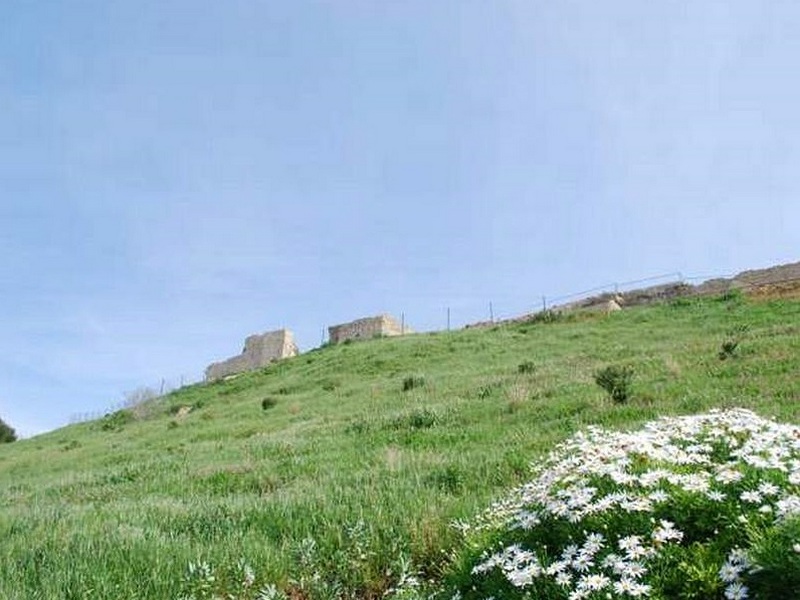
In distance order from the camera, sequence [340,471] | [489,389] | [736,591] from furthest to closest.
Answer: [489,389], [340,471], [736,591]

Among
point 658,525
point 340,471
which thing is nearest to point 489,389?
point 340,471

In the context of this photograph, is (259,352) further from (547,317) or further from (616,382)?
(616,382)

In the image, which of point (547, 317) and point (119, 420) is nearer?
point (119, 420)

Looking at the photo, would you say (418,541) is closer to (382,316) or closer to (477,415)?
(477,415)

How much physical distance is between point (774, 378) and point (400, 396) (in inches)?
485

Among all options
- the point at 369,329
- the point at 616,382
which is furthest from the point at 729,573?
the point at 369,329

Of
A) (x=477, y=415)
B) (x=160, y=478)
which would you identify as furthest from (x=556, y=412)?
(x=160, y=478)

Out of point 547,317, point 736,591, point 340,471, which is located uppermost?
point 547,317

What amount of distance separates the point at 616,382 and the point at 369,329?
1979 inches

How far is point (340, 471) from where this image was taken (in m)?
10.7

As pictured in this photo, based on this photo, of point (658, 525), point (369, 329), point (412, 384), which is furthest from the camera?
point (369, 329)

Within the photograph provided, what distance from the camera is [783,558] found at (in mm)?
2990

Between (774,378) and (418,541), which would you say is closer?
(418,541)

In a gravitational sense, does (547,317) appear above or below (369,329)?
below
